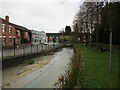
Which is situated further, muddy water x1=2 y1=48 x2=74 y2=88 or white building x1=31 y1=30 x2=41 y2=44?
white building x1=31 y1=30 x2=41 y2=44

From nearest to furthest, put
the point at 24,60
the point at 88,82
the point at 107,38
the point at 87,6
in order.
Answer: the point at 88,82 < the point at 24,60 < the point at 87,6 < the point at 107,38

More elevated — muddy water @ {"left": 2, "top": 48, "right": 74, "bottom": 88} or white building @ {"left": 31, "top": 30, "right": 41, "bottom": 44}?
white building @ {"left": 31, "top": 30, "right": 41, "bottom": 44}

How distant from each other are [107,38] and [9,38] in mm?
22933

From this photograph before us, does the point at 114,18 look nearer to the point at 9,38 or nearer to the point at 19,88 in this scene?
the point at 19,88

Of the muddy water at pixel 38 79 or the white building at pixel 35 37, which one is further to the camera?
the white building at pixel 35 37

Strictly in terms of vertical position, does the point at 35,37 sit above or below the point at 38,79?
above

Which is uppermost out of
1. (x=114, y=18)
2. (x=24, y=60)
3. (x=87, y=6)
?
(x=87, y=6)

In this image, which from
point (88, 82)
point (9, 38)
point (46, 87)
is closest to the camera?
point (88, 82)

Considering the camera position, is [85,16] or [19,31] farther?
[19,31]

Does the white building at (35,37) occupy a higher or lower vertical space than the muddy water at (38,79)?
higher

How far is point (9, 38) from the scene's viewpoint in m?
40.4

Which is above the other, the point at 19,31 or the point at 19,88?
the point at 19,31

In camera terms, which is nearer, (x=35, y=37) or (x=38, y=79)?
(x=38, y=79)

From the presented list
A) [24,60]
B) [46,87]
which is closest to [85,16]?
[24,60]
